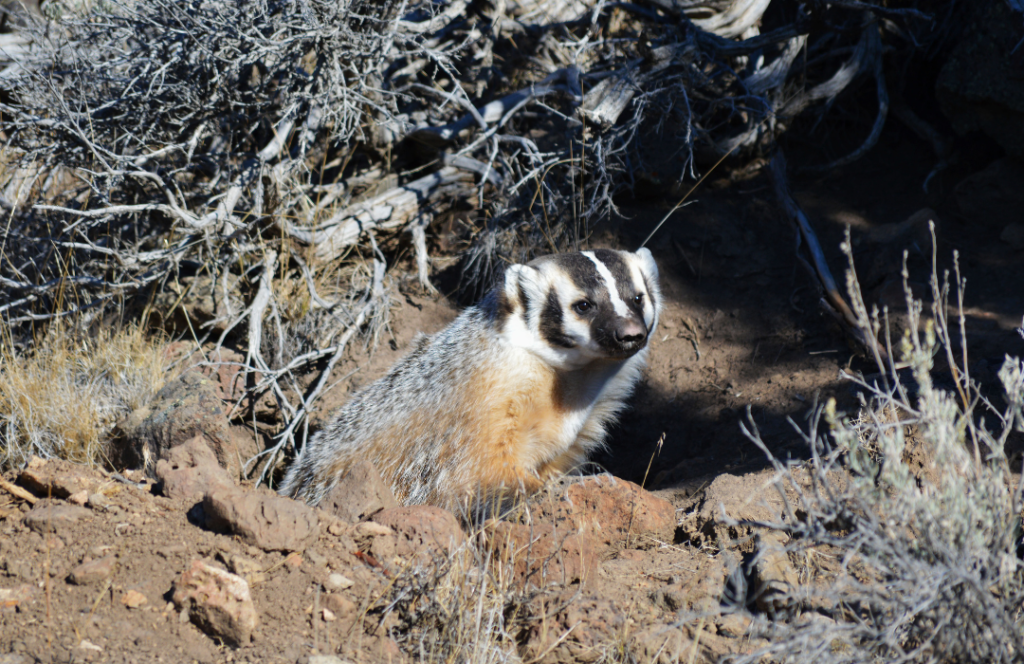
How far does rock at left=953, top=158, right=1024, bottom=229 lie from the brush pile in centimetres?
69

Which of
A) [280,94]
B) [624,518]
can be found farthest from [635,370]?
[280,94]

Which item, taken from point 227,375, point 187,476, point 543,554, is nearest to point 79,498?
point 187,476

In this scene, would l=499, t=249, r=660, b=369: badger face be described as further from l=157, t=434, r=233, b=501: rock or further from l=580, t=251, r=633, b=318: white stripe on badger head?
l=157, t=434, r=233, b=501: rock

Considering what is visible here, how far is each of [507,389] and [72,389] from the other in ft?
7.32

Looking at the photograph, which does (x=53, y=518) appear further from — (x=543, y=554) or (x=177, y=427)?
(x=543, y=554)

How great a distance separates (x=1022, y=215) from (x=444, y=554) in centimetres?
392

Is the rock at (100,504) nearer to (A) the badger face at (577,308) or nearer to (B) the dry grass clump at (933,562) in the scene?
(A) the badger face at (577,308)

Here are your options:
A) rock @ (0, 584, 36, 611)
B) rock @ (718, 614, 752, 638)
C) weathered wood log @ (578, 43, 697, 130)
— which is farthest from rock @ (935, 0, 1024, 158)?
rock @ (0, 584, 36, 611)

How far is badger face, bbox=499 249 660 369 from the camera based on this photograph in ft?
10.6

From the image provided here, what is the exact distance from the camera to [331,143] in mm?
5312

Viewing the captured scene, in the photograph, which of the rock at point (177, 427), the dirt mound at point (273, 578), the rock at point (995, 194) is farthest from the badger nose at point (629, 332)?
the rock at point (995, 194)

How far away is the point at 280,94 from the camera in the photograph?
15.4ft

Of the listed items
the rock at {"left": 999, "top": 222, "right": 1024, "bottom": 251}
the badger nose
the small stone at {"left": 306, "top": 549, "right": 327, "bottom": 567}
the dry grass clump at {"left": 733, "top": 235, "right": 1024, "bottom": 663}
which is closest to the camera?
the dry grass clump at {"left": 733, "top": 235, "right": 1024, "bottom": 663}

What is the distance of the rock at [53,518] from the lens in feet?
7.86
